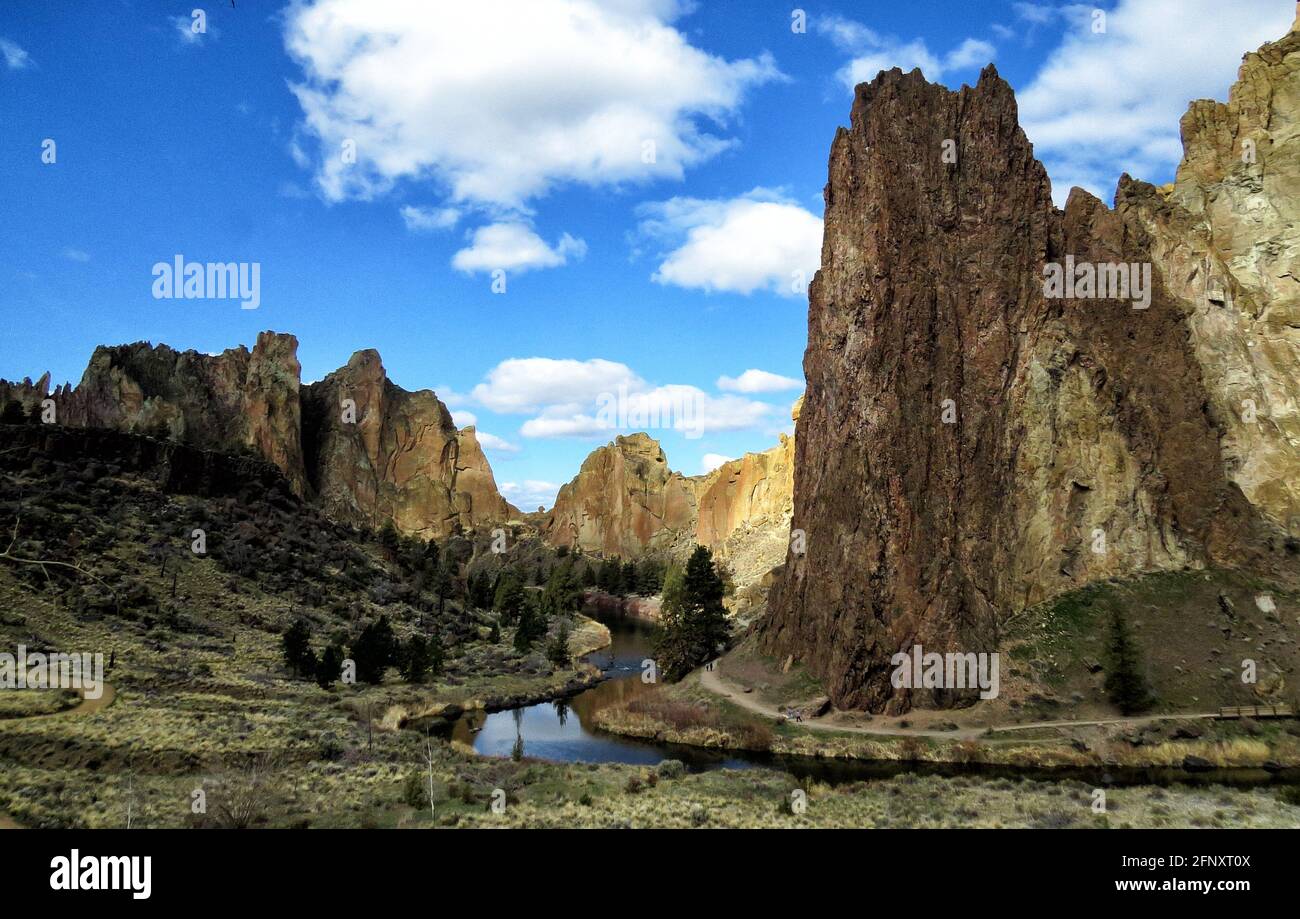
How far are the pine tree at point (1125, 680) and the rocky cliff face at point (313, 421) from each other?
91748mm

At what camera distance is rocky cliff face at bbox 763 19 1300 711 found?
5025 centimetres

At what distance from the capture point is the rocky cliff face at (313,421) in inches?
5079

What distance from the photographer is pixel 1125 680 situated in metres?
42.1

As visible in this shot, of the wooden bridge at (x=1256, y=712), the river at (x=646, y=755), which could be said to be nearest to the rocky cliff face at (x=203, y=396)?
the river at (x=646, y=755)

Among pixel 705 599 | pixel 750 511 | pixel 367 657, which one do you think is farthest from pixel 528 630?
pixel 750 511

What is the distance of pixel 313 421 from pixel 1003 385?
14934 centimetres

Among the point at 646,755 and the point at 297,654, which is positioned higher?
the point at 297,654

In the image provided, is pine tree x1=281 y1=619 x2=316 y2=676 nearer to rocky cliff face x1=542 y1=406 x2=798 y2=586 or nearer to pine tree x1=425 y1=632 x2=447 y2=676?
pine tree x1=425 y1=632 x2=447 y2=676

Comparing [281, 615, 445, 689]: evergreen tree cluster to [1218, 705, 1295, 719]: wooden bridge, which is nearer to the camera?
[1218, 705, 1295, 719]: wooden bridge

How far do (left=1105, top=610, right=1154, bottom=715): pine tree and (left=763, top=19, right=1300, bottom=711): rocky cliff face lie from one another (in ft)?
22.5

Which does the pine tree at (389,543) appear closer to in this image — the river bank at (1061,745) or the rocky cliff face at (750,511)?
the rocky cliff face at (750,511)

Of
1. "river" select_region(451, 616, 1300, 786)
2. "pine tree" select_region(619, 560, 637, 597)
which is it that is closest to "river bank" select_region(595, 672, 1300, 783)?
"river" select_region(451, 616, 1300, 786)

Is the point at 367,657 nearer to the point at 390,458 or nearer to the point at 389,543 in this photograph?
the point at 389,543
